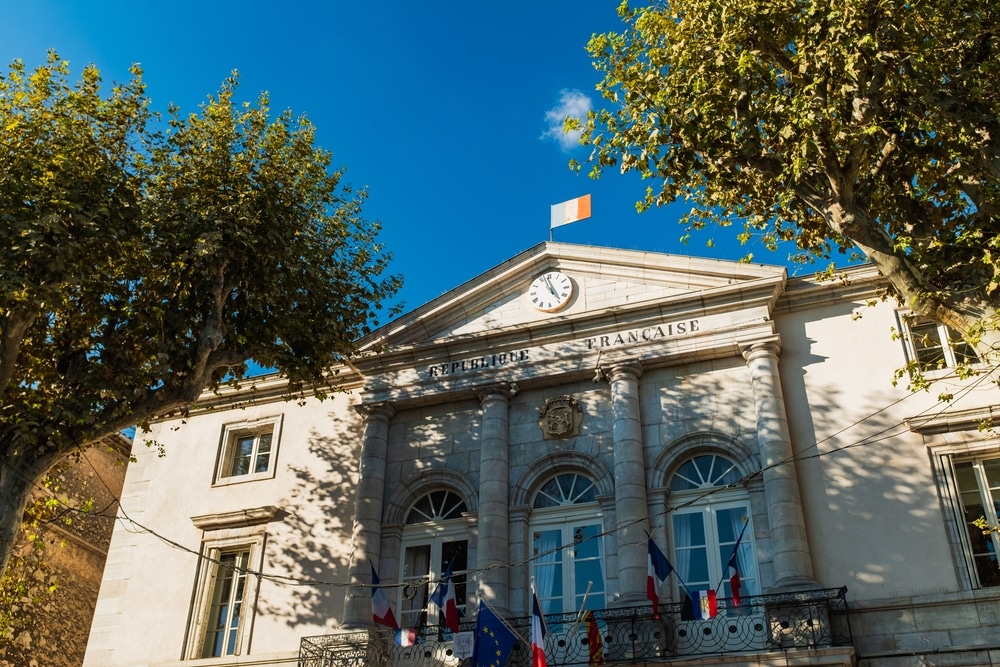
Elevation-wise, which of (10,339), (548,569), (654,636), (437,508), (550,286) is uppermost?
(550,286)

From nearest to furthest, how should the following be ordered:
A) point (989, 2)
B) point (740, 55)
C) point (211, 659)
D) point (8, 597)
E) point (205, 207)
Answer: point (989, 2) → point (740, 55) → point (205, 207) → point (211, 659) → point (8, 597)

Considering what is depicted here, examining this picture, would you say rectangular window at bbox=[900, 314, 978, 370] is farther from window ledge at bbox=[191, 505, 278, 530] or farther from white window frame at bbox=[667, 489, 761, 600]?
window ledge at bbox=[191, 505, 278, 530]

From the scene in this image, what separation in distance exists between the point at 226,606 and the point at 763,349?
1100 cm

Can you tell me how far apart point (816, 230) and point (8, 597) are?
53.4 ft

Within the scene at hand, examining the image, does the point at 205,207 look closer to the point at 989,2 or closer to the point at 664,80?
the point at 664,80

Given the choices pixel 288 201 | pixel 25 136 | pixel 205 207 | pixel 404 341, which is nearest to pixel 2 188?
pixel 25 136

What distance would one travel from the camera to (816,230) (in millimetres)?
15406

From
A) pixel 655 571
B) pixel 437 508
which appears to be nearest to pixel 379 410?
pixel 437 508

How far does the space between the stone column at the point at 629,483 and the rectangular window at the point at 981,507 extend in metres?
4.75

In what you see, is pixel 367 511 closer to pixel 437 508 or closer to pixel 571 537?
pixel 437 508

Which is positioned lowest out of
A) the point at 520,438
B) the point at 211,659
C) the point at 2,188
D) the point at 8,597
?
the point at 211,659

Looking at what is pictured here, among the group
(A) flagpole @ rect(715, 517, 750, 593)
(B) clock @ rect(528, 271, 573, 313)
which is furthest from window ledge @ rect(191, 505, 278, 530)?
(A) flagpole @ rect(715, 517, 750, 593)

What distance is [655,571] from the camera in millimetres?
14602

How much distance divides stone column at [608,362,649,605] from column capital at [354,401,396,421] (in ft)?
14.3
